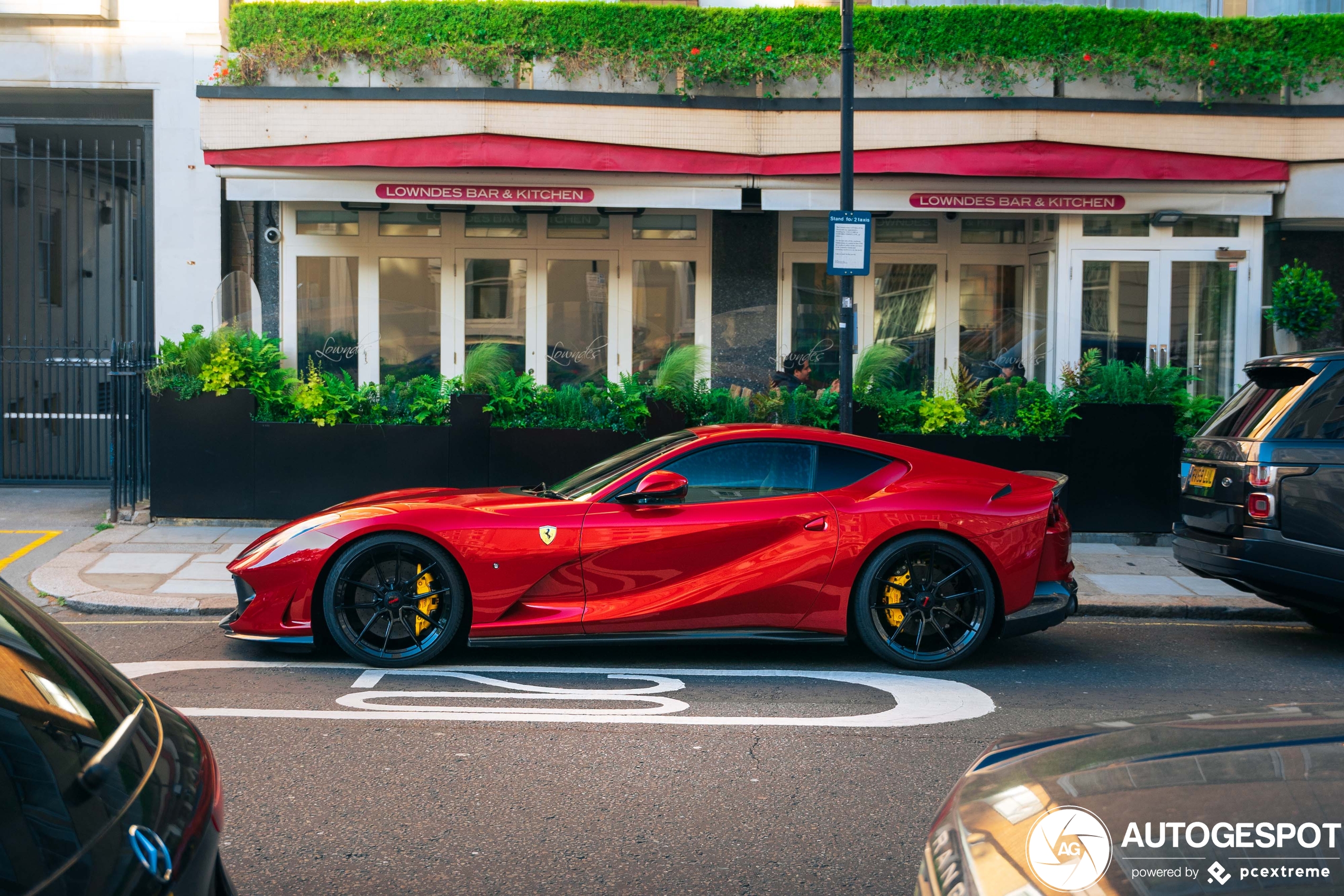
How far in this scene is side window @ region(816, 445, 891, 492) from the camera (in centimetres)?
646

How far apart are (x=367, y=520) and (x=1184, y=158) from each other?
31.8ft

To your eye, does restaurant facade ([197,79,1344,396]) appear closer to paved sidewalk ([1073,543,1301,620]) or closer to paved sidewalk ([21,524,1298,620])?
paved sidewalk ([21,524,1298,620])

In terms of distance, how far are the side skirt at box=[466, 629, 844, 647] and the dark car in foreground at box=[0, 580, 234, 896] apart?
402 centimetres

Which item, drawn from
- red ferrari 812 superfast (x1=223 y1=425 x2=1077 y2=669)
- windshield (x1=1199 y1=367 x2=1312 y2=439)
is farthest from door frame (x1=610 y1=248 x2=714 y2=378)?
red ferrari 812 superfast (x1=223 y1=425 x2=1077 y2=669)

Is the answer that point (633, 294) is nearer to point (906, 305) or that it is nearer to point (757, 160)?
point (757, 160)

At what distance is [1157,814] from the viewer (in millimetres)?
2143

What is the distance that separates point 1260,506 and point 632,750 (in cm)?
423

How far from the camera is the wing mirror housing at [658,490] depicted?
615 centimetres

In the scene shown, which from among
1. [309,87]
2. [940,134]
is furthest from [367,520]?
[940,134]

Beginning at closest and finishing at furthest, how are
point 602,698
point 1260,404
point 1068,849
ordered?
point 1068,849 < point 602,698 < point 1260,404

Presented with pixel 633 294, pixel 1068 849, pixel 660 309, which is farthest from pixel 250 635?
pixel 660 309

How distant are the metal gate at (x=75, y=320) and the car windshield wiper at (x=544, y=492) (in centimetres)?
575

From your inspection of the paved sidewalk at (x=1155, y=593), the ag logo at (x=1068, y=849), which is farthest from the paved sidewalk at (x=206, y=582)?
the ag logo at (x=1068, y=849)

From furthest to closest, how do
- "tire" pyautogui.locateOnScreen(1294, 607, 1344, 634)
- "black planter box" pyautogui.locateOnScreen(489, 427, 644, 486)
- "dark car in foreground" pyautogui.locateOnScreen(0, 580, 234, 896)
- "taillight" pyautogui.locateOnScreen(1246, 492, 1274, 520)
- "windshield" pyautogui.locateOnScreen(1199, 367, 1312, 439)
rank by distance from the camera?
1. "black planter box" pyautogui.locateOnScreen(489, 427, 644, 486)
2. "tire" pyautogui.locateOnScreen(1294, 607, 1344, 634)
3. "windshield" pyautogui.locateOnScreen(1199, 367, 1312, 439)
4. "taillight" pyautogui.locateOnScreen(1246, 492, 1274, 520)
5. "dark car in foreground" pyautogui.locateOnScreen(0, 580, 234, 896)
